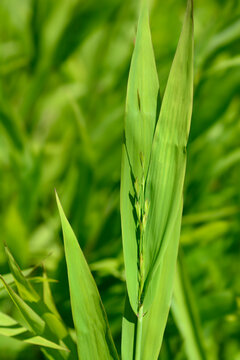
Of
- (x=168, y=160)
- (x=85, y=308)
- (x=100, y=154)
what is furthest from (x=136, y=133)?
(x=100, y=154)

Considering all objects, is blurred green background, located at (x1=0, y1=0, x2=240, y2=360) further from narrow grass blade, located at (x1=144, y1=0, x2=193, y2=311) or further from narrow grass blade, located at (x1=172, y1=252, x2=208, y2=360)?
narrow grass blade, located at (x1=144, y1=0, x2=193, y2=311)

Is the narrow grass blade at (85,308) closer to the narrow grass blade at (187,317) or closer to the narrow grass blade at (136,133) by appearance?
the narrow grass blade at (136,133)

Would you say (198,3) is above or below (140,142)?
above

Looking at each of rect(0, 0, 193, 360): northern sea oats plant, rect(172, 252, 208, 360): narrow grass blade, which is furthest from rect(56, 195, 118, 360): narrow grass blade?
rect(172, 252, 208, 360): narrow grass blade

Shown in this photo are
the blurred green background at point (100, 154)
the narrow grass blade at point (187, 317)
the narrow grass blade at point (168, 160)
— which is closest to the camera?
the narrow grass blade at point (168, 160)

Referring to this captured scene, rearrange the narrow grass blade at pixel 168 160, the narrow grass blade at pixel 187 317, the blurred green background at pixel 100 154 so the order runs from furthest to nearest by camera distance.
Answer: the blurred green background at pixel 100 154
the narrow grass blade at pixel 187 317
the narrow grass blade at pixel 168 160

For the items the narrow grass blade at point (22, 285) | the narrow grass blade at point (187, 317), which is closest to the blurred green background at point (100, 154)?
the narrow grass blade at point (187, 317)

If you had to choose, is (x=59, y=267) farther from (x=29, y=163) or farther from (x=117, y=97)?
(x=117, y=97)

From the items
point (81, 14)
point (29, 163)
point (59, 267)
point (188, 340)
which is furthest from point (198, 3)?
point (188, 340)

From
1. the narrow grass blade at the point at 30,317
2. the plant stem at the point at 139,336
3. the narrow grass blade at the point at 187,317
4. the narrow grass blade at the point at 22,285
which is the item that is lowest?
the narrow grass blade at the point at 187,317
